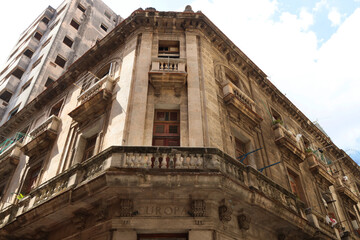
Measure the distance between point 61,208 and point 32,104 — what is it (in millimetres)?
13210

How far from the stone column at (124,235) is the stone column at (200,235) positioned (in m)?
1.65

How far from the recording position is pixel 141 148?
909cm

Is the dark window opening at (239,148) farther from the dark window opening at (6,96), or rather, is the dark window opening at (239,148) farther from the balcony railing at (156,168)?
the dark window opening at (6,96)

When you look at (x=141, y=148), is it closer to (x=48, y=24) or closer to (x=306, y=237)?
(x=306, y=237)

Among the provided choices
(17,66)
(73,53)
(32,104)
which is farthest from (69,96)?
(17,66)

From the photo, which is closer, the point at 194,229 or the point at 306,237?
the point at 194,229

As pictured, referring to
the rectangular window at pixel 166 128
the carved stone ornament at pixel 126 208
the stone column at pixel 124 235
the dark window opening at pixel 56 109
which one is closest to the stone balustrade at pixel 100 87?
the rectangular window at pixel 166 128

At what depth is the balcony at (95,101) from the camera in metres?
13.2

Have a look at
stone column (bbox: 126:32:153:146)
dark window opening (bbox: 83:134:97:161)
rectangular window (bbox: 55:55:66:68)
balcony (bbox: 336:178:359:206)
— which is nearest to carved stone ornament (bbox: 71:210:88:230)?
stone column (bbox: 126:32:153:146)

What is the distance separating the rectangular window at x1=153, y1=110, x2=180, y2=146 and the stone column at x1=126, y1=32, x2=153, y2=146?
73 centimetres

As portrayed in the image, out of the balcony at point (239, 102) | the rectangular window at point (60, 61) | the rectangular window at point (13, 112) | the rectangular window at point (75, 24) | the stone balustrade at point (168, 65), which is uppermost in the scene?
the rectangular window at point (75, 24)

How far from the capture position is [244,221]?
948 centimetres

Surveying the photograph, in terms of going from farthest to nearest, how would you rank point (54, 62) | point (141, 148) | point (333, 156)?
1. point (54, 62)
2. point (333, 156)
3. point (141, 148)

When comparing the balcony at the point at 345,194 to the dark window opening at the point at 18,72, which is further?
the dark window opening at the point at 18,72
